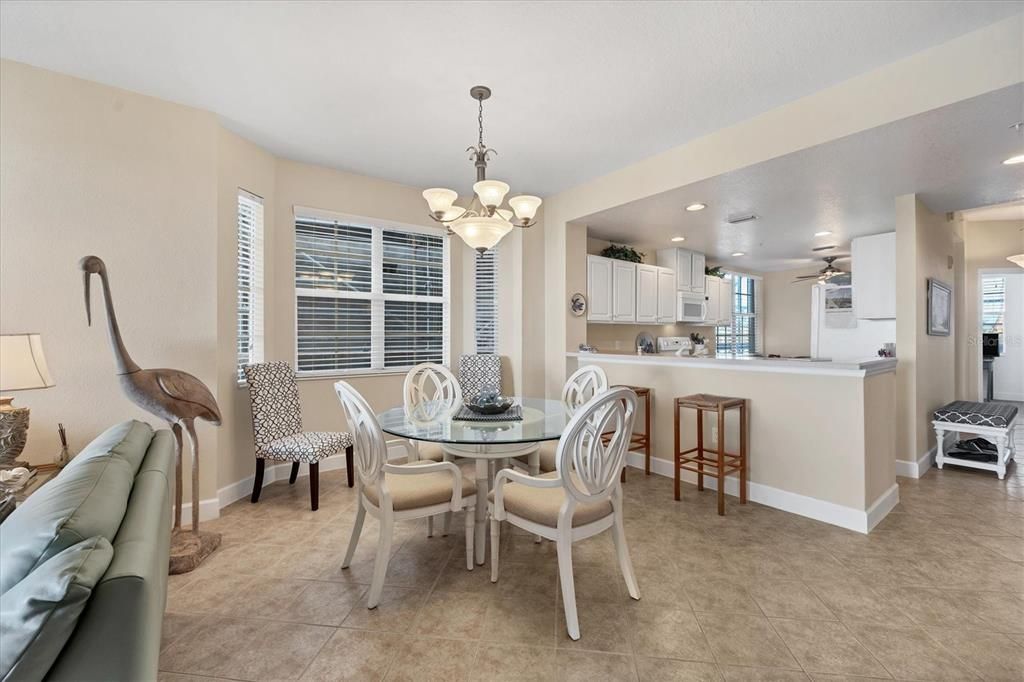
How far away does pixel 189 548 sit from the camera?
2459 mm

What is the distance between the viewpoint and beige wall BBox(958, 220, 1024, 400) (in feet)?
19.2

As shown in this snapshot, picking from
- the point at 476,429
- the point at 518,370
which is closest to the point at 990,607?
the point at 476,429

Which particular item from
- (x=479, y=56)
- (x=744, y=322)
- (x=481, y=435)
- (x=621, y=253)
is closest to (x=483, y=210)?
(x=479, y=56)

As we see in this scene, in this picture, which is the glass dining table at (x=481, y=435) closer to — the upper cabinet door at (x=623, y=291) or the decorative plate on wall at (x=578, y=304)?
the decorative plate on wall at (x=578, y=304)

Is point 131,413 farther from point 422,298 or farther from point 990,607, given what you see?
point 990,607

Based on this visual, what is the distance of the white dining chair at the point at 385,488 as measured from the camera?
2.07 meters

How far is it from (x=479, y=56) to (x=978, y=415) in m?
5.04

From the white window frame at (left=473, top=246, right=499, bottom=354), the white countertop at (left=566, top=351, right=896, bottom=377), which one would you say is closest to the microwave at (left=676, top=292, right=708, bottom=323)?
the white countertop at (left=566, top=351, right=896, bottom=377)

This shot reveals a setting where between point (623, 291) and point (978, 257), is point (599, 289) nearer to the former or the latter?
point (623, 291)

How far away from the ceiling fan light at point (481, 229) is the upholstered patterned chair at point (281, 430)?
6.07 feet

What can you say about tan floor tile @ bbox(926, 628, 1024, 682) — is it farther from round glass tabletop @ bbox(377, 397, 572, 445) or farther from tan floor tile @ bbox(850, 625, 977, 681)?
round glass tabletop @ bbox(377, 397, 572, 445)

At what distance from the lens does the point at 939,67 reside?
2.34 metres

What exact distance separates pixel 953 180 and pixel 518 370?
389 cm

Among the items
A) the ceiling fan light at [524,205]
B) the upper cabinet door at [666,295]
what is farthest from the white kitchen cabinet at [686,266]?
the ceiling fan light at [524,205]
